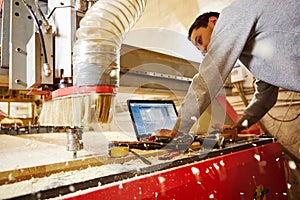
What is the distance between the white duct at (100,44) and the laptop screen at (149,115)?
0.35 m

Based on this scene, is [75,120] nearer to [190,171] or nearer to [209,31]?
[190,171]

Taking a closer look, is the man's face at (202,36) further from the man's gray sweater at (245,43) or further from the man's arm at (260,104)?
the man's arm at (260,104)

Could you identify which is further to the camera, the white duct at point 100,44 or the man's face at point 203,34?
the man's face at point 203,34

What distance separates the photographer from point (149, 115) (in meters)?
1.08

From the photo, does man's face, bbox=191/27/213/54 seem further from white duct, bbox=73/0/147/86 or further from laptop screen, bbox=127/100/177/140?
white duct, bbox=73/0/147/86

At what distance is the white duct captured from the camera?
2.05 ft

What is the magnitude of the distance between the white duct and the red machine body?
0.97 ft

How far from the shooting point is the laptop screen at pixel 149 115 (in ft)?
3.26

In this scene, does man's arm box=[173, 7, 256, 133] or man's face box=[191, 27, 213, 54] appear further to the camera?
man's face box=[191, 27, 213, 54]

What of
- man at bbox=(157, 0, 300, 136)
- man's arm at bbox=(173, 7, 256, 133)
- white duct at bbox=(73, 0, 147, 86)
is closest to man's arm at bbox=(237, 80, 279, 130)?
man at bbox=(157, 0, 300, 136)

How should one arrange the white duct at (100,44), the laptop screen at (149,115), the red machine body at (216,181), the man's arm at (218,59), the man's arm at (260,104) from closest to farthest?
the red machine body at (216,181) < the white duct at (100,44) < the man's arm at (218,59) < the laptop screen at (149,115) < the man's arm at (260,104)

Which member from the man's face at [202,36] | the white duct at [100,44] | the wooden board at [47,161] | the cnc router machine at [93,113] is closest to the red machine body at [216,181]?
the cnc router machine at [93,113]

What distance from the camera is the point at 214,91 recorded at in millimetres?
857

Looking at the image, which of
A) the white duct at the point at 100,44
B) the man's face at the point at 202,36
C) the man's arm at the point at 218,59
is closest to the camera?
the white duct at the point at 100,44
